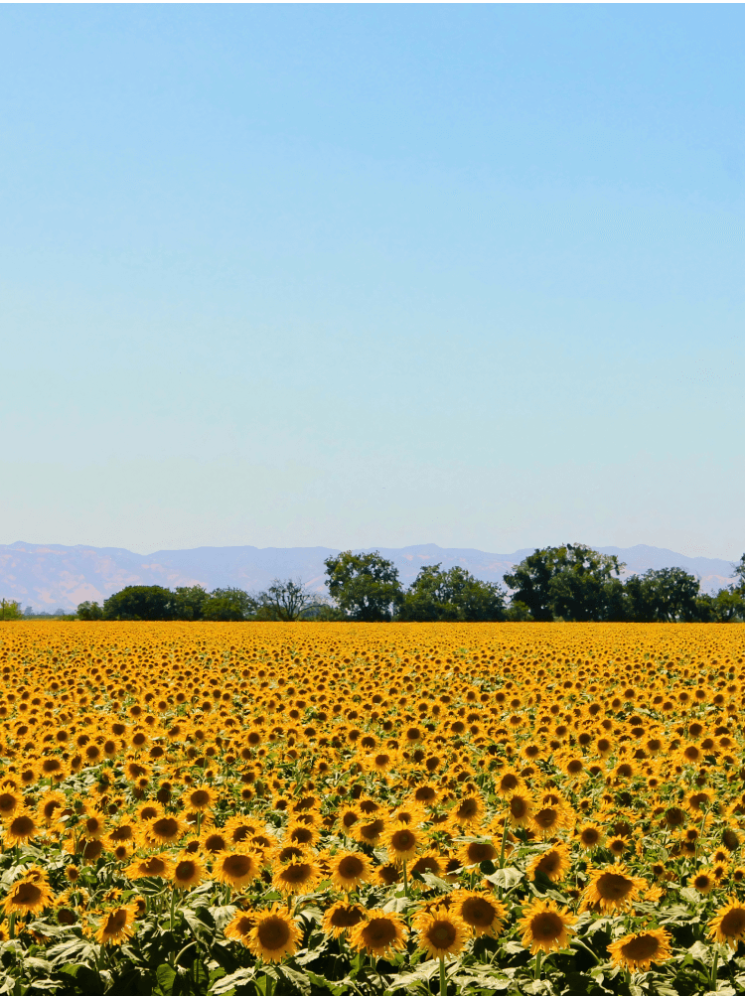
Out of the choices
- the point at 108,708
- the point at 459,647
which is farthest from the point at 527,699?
the point at 459,647

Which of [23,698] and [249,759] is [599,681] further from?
[23,698]

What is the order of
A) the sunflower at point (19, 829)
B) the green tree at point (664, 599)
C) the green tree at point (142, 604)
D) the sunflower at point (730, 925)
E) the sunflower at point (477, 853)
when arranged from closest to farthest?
the sunflower at point (730, 925), the sunflower at point (477, 853), the sunflower at point (19, 829), the green tree at point (664, 599), the green tree at point (142, 604)

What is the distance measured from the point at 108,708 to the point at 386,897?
10650mm

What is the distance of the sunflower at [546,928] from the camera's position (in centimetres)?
499

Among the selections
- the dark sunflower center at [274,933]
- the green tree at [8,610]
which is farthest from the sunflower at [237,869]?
the green tree at [8,610]

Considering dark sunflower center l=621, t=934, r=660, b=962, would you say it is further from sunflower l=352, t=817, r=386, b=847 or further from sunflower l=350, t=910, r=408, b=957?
sunflower l=352, t=817, r=386, b=847

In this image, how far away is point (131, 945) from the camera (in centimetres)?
561

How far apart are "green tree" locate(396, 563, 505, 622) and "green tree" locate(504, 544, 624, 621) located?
395cm

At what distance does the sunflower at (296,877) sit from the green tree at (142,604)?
4161 inches

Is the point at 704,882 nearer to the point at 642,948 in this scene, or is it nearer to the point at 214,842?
the point at 642,948

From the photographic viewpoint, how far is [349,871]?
5.82 metres

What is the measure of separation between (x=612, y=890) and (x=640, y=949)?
1.85ft

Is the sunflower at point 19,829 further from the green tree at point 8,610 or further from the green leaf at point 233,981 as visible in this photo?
the green tree at point 8,610

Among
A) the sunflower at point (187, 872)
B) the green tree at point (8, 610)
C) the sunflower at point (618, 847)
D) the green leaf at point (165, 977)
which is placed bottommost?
the green tree at point (8, 610)
